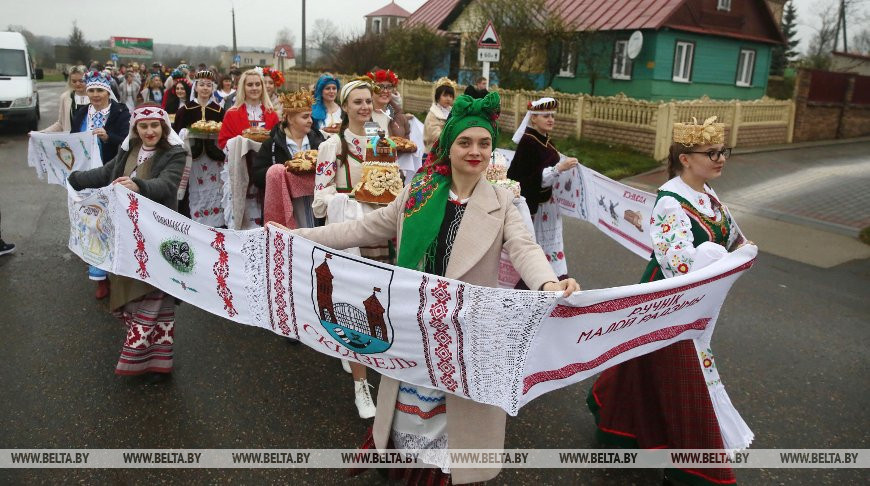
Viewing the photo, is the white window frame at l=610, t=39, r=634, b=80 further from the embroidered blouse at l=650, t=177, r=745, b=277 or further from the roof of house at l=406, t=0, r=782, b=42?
the embroidered blouse at l=650, t=177, r=745, b=277

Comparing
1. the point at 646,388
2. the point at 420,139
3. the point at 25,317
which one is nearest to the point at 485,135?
the point at 646,388

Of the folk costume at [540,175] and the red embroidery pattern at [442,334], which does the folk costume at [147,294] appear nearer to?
the red embroidery pattern at [442,334]

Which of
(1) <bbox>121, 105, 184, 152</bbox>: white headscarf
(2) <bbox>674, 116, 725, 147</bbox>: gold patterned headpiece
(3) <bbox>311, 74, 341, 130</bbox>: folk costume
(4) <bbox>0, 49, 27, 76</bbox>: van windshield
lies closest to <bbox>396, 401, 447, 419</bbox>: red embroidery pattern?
(2) <bbox>674, 116, 725, 147</bbox>: gold patterned headpiece

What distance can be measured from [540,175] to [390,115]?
2.29 m

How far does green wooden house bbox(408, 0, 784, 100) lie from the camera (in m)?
21.4

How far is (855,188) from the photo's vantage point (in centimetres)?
1246

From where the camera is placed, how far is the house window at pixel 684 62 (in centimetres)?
2206

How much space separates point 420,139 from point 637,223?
372cm

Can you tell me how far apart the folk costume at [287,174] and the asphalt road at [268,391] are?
3.58 ft

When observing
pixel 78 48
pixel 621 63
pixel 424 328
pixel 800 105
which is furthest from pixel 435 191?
pixel 78 48

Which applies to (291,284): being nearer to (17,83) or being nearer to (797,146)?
(797,146)

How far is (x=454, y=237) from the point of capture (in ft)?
9.04

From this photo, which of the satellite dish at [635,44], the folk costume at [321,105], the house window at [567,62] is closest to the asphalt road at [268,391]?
the folk costume at [321,105]

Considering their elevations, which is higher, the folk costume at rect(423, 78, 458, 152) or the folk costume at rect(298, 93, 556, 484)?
the folk costume at rect(423, 78, 458, 152)
